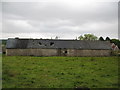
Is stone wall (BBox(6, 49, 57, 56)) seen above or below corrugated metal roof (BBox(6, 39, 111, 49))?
below

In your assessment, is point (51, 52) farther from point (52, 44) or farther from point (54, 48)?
point (52, 44)

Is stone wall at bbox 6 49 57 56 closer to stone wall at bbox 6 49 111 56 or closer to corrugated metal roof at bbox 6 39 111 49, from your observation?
stone wall at bbox 6 49 111 56

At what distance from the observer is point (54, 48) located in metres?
43.2

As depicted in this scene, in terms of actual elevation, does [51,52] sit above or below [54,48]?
below

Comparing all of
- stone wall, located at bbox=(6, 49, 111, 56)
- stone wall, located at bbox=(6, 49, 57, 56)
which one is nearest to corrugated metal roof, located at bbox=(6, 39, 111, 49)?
stone wall, located at bbox=(6, 49, 57, 56)

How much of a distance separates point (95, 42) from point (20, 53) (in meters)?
21.7

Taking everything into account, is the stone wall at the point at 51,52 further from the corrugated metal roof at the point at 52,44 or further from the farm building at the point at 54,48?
the corrugated metal roof at the point at 52,44

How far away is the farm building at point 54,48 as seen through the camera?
42625 millimetres

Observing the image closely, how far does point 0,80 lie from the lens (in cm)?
1138

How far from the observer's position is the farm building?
42.6 meters

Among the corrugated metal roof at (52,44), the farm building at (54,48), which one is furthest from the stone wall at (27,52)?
the corrugated metal roof at (52,44)

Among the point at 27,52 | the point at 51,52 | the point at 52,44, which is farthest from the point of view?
the point at 52,44

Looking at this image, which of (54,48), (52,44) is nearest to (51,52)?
(54,48)

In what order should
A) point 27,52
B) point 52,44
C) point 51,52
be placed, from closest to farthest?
1. point 27,52
2. point 51,52
3. point 52,44
